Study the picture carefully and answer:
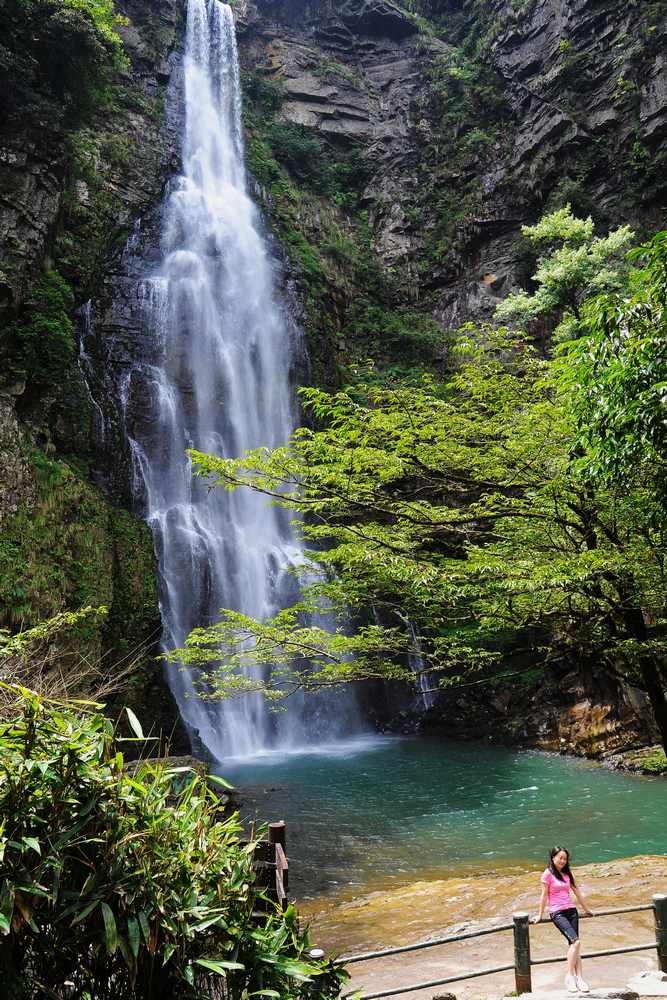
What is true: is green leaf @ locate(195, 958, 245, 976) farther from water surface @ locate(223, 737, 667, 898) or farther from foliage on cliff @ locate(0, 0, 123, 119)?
foliage on cliff @ locate(0, 0, 123, 119)

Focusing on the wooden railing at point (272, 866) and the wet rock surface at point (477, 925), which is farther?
the wet rock surface at point (477, 925)

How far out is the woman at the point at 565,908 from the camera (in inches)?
194

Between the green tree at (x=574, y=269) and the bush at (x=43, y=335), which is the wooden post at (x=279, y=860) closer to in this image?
the bush at (x=43, y=335)

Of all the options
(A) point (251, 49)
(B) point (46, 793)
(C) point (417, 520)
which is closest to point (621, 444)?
(C) point (417, 520)

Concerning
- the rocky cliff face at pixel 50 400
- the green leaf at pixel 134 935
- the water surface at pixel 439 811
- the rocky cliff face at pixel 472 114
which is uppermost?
the rocky cliff face at pixel 472 114

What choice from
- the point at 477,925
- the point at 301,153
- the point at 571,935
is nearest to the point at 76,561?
the point at 477,925

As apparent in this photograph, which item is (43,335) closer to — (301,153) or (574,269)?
(574,269)

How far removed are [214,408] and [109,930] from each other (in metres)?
22.6

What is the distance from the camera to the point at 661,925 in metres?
5.09

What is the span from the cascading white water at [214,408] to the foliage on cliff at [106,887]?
625 inches

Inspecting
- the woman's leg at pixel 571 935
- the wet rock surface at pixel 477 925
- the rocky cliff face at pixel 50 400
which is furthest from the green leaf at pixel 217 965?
the rocky cliff face at pixel 50 400

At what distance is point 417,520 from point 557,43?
111 ft

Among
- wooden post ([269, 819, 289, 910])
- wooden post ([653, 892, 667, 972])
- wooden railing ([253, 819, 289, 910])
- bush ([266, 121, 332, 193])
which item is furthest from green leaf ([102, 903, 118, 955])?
bush ([266, 121, 332, 193])

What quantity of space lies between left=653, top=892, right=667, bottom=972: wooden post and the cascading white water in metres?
14.3
